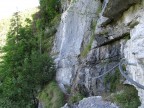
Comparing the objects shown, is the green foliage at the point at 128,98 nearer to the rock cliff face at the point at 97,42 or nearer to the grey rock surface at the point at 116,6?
the rock cliff face at the point at 97,42

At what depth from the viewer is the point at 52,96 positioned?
67.5 ft

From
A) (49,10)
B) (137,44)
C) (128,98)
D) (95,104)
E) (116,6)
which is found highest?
(49,10)

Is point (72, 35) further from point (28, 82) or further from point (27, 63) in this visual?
point (28, 82)

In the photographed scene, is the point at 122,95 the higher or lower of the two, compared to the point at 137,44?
Answer: lower

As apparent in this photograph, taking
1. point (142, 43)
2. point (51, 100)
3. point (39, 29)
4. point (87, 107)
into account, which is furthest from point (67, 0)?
point (142, 43)

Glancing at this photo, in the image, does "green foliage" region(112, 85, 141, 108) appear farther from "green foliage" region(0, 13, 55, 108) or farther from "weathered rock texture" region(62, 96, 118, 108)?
"green foliage" region(0, 13, 55, 108)

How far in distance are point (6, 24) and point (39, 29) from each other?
19.4m

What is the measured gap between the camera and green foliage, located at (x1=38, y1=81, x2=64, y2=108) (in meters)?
19.3

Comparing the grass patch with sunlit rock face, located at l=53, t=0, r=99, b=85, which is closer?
the grass patch

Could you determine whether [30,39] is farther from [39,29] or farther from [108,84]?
[108,84]

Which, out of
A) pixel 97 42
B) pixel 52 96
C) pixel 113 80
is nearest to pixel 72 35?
pixel 52 96

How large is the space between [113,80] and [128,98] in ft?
8.37

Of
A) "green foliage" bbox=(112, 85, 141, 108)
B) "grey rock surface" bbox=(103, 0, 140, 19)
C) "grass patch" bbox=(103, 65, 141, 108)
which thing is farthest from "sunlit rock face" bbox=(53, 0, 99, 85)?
"green foliage" bbox=(112, 85, 141, 108)

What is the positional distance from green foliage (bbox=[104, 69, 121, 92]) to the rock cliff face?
36 cm
